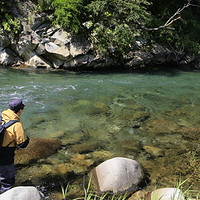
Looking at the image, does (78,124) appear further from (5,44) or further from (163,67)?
(163,67)

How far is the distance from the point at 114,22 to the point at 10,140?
1118 cm

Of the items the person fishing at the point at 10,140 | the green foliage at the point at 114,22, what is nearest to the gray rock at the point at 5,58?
the green foliage at the point at 114,22

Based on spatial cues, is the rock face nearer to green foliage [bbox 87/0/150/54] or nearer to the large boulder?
the large boulder

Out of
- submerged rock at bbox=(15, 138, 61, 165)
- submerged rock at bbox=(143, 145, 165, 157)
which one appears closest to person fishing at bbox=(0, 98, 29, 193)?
submerged rock at bbox=(15, 138, 61, 165)

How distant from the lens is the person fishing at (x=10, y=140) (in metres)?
3.07

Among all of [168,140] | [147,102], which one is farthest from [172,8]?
[168,140]

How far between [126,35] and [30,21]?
18.5ft

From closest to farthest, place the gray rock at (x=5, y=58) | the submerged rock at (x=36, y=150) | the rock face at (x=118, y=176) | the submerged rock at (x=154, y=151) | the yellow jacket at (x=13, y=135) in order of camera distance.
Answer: the yellow jacket at (x=13, y=135)
the rock face at (x=118, y=176)
the submerged rock at (x=36, y=150)
the submerged rock at (x=154, y=151)
the gray rock at (x=5, y=58)

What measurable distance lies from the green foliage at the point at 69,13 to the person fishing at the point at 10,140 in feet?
33.0

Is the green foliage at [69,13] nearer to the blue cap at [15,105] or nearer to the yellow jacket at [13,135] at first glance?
the blue cap at [15,105]

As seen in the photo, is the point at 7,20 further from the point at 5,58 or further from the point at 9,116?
the point at 9,116

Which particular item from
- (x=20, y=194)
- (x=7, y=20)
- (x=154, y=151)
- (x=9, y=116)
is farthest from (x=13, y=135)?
(x=7, y=20)

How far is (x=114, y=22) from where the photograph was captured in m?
12.9

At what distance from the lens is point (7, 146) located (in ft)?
10.2
